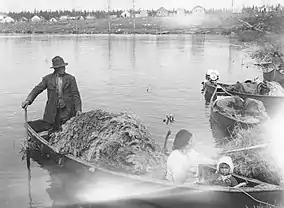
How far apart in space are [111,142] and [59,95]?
2.37 metres

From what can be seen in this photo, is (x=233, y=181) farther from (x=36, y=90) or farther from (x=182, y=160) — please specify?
(x=36, y=90)

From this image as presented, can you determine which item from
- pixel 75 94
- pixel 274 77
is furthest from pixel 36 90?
pixel 274 77

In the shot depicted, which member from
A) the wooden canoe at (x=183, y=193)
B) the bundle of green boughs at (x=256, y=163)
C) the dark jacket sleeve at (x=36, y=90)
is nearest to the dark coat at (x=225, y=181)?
the wooden canoe at (x=183, y=193)

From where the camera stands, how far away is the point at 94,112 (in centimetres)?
1180

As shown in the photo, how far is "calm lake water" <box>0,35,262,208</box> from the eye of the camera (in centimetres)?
1167

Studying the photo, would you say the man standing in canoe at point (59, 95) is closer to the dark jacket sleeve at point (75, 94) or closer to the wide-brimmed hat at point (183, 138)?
the dark jacket sleeve at point (75, 94)

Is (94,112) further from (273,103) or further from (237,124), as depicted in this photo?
(273,103)

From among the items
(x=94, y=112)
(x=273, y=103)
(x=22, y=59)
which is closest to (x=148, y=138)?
(x=94, y=112)

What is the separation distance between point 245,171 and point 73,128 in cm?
463

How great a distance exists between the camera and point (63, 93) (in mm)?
12203

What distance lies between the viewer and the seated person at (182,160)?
8320 millimetres

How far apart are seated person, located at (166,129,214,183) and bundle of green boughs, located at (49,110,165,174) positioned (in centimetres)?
155

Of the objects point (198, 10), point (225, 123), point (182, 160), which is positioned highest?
point (198, 10)

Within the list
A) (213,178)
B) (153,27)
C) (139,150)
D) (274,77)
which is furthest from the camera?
(153,27)
